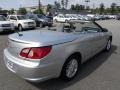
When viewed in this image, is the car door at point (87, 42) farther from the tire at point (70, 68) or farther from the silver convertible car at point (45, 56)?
the tire at point (70, 68)

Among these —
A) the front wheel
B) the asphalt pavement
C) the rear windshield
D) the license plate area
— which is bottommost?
the asphalt pavement

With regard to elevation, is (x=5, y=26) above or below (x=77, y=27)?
below

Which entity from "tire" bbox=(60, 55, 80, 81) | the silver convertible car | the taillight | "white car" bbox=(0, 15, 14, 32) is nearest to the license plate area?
the silver convertible car

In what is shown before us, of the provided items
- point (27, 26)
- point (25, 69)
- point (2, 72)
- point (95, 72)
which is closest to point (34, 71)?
point (25, 69)

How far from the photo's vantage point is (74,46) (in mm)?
4238

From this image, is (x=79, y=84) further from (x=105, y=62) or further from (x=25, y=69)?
(x=105, y=62)

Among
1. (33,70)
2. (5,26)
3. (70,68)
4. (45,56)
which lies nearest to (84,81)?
(70,68)

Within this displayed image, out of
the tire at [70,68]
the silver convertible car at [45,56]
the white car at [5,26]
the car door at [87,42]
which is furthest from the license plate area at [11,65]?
the white car at [5,26]

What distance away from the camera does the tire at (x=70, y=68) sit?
4127mm

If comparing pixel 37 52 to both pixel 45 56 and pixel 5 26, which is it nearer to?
pixel 45 56

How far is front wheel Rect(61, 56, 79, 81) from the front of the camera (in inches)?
163

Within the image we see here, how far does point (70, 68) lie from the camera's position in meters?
4.33

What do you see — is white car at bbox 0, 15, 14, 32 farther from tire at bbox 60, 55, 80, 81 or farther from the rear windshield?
tire at bbox 60, 55, 80, 81

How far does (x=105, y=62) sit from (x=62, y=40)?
266cm
